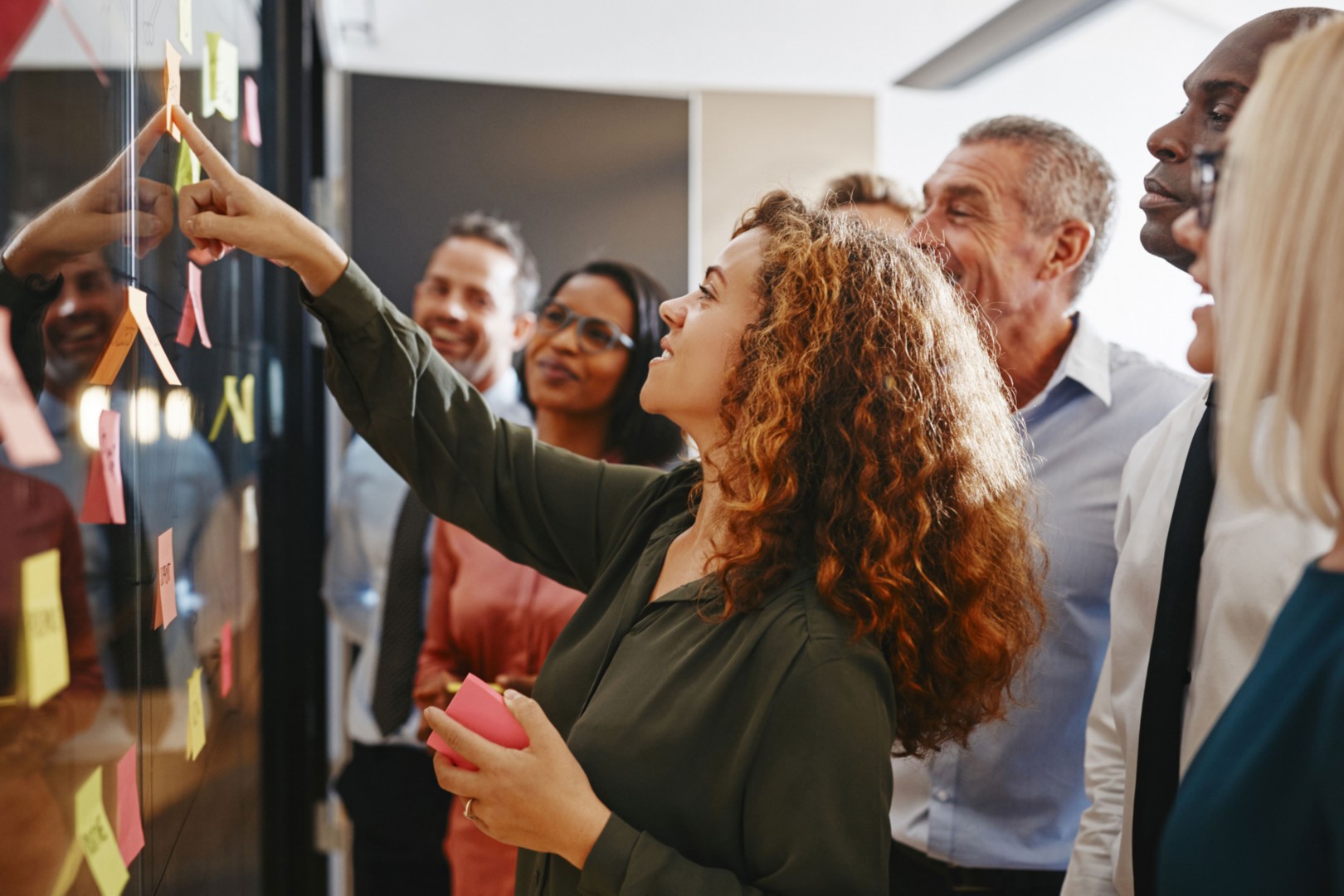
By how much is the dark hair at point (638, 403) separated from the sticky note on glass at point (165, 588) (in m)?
1.20

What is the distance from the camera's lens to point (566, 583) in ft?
4.82

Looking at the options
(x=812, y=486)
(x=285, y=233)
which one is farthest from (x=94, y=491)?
(x=812, y=486)

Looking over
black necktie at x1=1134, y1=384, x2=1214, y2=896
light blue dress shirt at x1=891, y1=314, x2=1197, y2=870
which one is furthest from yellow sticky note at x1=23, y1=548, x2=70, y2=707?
light blue dress shirt at x1=891, y1=314, x2=1197, y2=870

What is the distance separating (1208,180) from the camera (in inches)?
32.1

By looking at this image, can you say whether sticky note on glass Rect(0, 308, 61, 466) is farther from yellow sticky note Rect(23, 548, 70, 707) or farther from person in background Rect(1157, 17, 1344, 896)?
person in background Rect(1157, 17, 1344, 896)

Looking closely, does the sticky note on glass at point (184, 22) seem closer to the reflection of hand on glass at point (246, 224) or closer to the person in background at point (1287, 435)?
the reflection of hand on glass at point (246, 224)

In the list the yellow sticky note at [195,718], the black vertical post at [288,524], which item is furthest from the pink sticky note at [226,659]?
the black vertical post at [288,524]

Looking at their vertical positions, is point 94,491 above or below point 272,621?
above

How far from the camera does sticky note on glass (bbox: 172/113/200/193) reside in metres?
1.08

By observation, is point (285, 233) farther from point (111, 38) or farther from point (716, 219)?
point (716, 219)

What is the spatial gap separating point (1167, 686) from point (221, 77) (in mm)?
1362

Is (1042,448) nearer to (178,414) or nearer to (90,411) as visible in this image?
(178,414)

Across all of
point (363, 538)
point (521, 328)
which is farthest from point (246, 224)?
point (521, 328)

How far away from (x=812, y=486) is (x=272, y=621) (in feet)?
4.30
